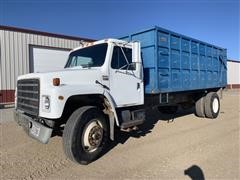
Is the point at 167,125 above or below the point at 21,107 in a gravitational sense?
below

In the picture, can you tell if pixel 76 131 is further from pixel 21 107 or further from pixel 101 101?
pixel 21 107

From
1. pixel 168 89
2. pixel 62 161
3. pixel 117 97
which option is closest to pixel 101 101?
pixel 117 97

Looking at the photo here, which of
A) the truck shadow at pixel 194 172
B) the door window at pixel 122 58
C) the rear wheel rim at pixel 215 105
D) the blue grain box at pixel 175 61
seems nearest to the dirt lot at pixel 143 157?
the truck shadow at pixel 194 172

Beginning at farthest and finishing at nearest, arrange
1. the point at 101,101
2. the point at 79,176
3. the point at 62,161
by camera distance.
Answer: the point at 101,101 < the point at 62,161 < the point at 79,176

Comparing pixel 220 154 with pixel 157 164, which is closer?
pixel 157 164

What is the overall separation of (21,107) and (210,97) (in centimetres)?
720

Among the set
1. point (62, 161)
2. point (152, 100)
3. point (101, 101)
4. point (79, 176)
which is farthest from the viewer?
point (152, 100)

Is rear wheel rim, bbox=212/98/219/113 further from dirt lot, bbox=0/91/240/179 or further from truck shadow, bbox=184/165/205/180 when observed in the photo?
truck shadow, bbox=184/165/205/180

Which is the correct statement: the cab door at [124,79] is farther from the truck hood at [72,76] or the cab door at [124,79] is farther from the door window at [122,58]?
the truck hood at [72,76]

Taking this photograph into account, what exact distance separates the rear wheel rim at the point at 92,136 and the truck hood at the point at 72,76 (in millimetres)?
873

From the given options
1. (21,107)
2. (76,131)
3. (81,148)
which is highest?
(21,107)

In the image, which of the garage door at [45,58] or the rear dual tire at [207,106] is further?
the garage door at [45,58]

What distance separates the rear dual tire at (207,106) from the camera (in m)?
9.42

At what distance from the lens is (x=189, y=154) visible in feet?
16.9
